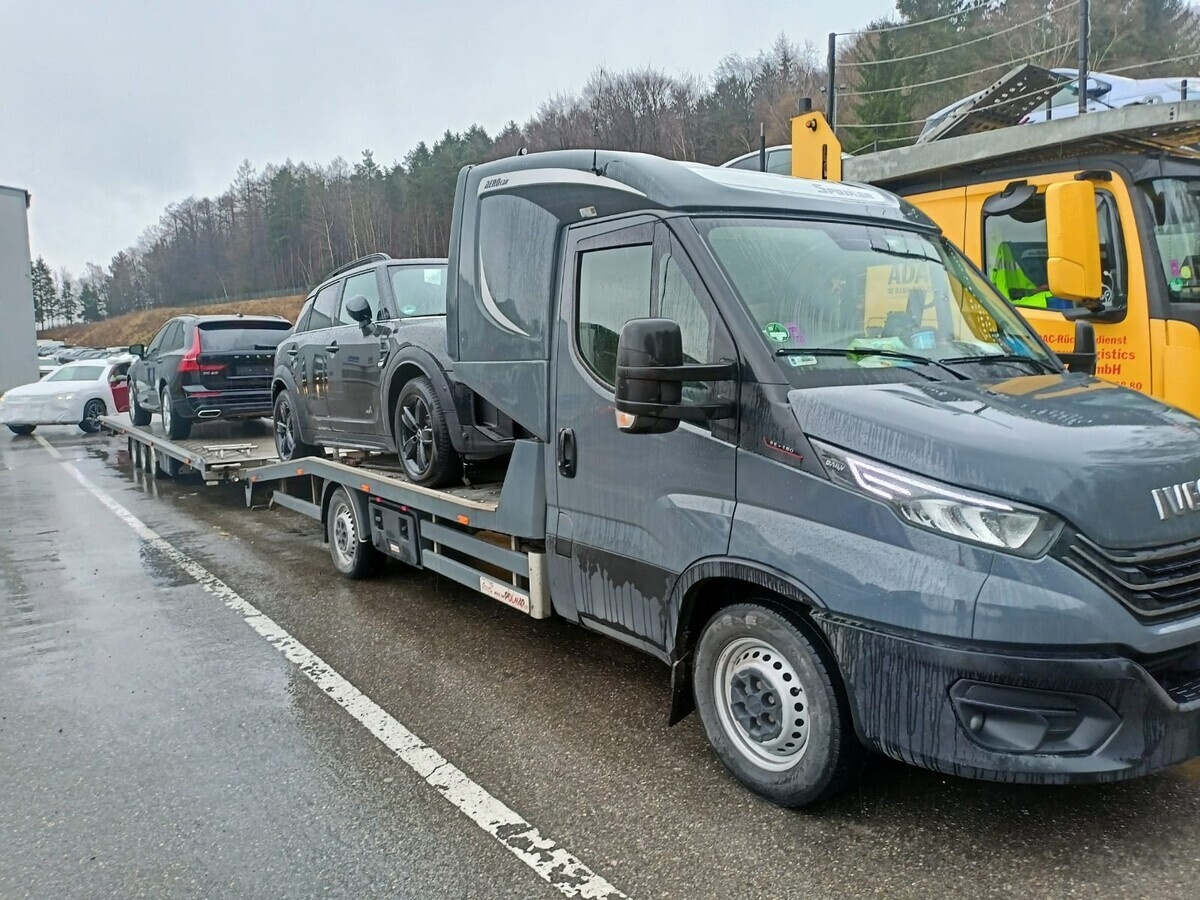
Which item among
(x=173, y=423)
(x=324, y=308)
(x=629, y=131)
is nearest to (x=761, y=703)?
(x=324, y=308)

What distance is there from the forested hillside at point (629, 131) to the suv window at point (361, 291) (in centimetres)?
446

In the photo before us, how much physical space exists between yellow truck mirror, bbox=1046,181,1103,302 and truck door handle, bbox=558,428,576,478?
2.60 meters

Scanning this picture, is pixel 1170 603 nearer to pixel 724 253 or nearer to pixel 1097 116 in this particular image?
pixel 724 253

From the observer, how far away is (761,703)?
333 centimetres

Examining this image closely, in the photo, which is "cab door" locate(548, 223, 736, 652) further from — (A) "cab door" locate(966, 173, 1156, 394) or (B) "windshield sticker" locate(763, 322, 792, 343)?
(A) "cab door" locate(966, 173, 1156, 394)

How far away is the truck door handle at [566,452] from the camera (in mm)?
4203

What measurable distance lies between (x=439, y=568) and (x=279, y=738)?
5.65 ft

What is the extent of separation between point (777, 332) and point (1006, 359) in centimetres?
104

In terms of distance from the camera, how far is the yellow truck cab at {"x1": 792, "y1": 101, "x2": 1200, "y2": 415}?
4.57m

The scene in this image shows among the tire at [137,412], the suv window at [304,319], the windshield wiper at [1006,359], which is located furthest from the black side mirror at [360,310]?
the tire at [137,412]

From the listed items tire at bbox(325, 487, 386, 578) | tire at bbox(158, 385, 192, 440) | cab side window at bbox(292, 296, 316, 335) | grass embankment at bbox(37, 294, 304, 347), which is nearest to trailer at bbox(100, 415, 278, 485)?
tire at bbox(158, 385, 192, 440)

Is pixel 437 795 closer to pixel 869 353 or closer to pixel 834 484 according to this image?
pixel 834 484

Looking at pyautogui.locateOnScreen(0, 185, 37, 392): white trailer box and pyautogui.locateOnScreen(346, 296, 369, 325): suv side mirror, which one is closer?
pyautogui.locateOnScreen(346, 296, 369, 325): suv side mirror

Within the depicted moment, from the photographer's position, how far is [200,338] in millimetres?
11164
